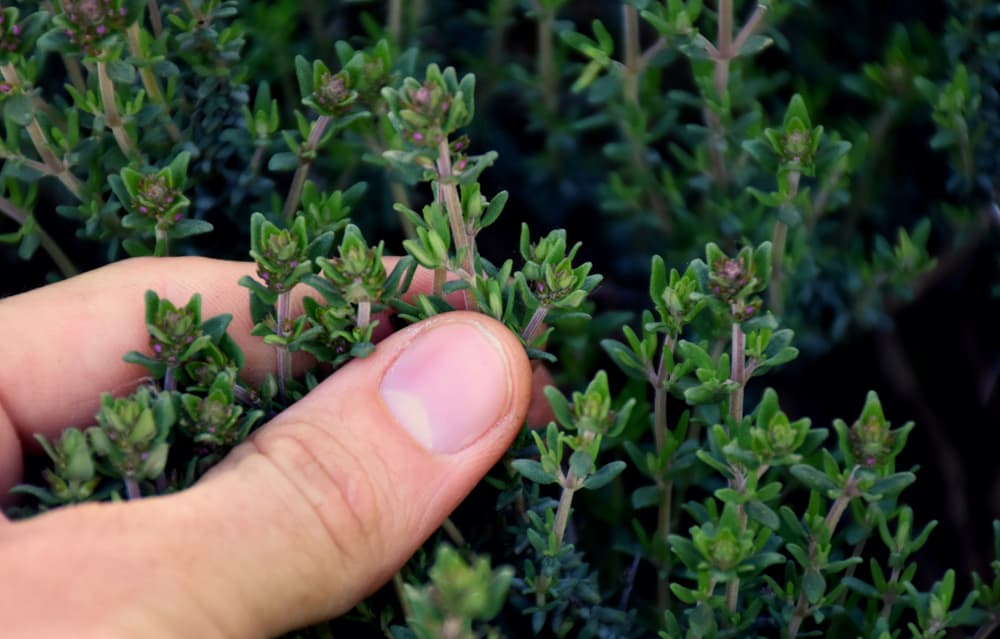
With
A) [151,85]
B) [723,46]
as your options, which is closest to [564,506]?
[723,46]

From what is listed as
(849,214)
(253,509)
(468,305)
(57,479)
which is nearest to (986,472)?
(849,214)

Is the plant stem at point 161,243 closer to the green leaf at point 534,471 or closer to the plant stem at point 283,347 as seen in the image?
the plant stem at point 283,347

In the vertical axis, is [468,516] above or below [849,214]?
below

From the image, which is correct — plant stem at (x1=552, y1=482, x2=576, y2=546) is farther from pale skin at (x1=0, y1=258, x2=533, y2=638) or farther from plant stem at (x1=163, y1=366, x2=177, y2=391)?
plant stem at (x1=163, y1=366, x2=177, y2=391)

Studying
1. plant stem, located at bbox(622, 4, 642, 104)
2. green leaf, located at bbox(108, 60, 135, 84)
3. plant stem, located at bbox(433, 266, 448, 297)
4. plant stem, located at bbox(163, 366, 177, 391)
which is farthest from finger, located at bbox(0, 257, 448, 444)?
plant stem, located at bbox(622, 4, 642, 104)

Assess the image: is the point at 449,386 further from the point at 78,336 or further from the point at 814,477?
the point at 78,336

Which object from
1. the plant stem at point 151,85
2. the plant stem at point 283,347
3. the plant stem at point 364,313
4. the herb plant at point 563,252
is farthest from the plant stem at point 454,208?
the plant stem at point 151,85

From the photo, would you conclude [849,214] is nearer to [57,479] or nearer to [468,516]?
[468,516]
